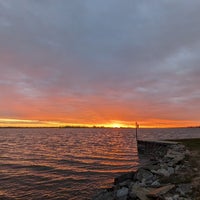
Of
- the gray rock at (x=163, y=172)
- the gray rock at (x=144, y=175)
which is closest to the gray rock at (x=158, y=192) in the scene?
the gray rock at (x=144, y=175)

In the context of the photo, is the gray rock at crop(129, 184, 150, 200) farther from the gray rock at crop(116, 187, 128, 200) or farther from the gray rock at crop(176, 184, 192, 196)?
the gray rock at crop(176, 184, 192, 196)

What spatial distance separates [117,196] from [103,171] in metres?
12.3

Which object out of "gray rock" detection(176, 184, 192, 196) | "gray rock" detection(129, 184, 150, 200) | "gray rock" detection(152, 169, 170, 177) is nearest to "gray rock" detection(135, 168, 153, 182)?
"gray rock" detection(152, 169, 170, 177)

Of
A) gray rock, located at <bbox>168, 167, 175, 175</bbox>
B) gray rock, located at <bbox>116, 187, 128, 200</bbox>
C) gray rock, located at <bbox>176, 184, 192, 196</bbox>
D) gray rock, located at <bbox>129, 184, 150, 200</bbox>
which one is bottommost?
gray rock, located at <bbox>116, 187, 128, 200</bbox>

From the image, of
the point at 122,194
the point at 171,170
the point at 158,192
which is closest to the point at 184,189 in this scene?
the point at 158,192

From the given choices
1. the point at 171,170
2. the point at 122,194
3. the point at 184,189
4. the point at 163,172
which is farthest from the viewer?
the point at 171,170

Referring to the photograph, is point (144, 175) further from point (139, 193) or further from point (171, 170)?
point (139, 193)

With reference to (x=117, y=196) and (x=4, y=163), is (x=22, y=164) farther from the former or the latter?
(x=117, y=196)

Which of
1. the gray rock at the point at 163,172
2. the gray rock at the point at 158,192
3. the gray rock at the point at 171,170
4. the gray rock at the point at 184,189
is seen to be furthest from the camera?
the gray rock at the point at 171,170

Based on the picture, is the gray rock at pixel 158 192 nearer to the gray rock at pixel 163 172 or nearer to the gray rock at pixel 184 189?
the gray rock at pixel 184 189

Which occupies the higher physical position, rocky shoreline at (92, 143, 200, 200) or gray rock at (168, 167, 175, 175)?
gray rock at (168, 167, 175, 175)

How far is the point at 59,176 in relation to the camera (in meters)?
20.5

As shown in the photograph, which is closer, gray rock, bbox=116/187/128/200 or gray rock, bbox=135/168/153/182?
gray rock, bbox=116/187/128/200

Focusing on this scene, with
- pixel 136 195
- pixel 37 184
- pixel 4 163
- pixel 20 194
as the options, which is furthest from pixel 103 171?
pixel 136 195
